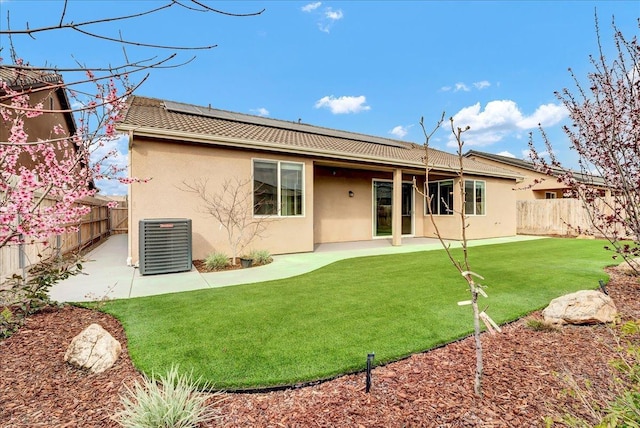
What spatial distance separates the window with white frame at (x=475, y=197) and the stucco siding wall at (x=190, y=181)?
8461 millimetres

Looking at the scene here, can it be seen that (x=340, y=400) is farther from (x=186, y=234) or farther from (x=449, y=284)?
(x=186, y=234)

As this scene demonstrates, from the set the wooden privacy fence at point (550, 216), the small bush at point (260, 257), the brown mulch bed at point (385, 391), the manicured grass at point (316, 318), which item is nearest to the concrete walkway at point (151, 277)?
the small bush at point (260, 257)

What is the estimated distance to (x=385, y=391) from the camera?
254 centimetres

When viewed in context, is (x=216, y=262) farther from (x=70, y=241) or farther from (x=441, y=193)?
(x=441, y=193)

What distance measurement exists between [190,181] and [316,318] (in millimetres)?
5538

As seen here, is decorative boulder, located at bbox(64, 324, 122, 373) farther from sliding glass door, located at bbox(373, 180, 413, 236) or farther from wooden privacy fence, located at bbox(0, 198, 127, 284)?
sliding glass door, located at bbox(373, 180, 413, 236)

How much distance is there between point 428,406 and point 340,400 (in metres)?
0.67

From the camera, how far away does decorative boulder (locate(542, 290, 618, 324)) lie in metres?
3.81

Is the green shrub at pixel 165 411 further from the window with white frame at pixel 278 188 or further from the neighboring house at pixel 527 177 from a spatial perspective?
the neighboring house at pixel 527 177

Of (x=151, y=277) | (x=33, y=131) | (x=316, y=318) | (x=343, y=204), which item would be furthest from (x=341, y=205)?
(x=33, y=131)

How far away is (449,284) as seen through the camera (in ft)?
19.1

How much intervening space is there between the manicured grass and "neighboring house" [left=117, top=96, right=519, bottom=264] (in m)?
2.24

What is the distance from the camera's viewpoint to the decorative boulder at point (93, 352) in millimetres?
2902

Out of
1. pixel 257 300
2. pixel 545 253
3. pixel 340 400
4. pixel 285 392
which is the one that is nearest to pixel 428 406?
pixel 340 400
